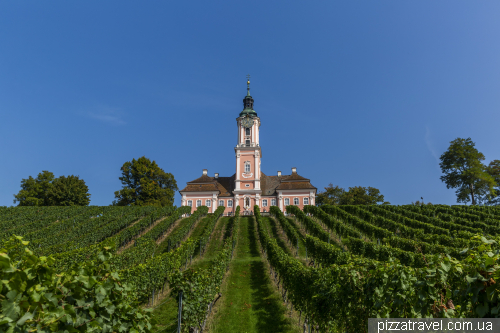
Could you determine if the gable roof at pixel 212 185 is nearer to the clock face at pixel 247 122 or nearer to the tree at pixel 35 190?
the clock face at pixel 247 122

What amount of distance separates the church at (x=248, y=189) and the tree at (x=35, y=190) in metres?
24.6

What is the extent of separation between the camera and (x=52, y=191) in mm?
50062

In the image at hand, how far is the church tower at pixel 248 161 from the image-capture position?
169 ft

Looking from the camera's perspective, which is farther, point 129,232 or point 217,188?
point 217,188

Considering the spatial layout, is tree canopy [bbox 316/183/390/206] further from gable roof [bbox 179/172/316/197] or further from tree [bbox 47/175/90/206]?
tree [bbox 47/175/90/206]

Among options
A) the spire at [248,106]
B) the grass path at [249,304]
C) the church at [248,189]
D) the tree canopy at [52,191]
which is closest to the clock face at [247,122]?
the church at [248,189]

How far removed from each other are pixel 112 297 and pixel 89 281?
65 centimetres

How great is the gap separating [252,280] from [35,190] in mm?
50911

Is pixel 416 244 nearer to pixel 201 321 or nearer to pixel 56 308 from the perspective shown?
pixel 201 321

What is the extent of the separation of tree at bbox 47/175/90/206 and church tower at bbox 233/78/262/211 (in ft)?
89.4

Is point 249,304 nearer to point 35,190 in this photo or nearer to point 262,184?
point 262,184

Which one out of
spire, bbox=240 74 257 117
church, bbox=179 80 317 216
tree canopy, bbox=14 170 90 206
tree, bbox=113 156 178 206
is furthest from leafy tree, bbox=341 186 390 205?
tree canopy, bbox=14 170 90 206

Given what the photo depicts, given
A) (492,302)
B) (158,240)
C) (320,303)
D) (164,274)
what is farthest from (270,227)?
(492,302)

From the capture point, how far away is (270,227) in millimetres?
35625
